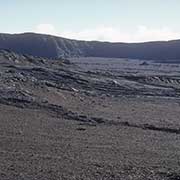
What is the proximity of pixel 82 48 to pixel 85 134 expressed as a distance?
13513 cm

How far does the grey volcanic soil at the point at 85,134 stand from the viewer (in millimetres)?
15922

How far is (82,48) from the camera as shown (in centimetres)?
15775

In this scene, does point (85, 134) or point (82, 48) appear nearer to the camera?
point (85, 134)

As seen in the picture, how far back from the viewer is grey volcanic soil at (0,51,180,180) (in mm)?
15922

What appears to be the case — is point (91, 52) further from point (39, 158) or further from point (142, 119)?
point (39, 158)

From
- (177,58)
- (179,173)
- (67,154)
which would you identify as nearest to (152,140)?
(67,154)

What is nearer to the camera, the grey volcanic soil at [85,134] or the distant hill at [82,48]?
the grey volcanic soil at [85,134]

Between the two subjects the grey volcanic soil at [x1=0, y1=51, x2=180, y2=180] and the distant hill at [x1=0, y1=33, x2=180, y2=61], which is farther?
the distant hill at [x1=0, y1=33, x2=180, y2=61]

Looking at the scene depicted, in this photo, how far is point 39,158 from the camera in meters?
17.3

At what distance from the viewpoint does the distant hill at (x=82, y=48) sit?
141 m

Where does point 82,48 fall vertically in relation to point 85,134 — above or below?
below

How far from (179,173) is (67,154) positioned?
159 inches

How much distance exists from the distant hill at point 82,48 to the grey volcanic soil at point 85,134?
9589cm

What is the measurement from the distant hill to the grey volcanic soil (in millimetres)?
95892
